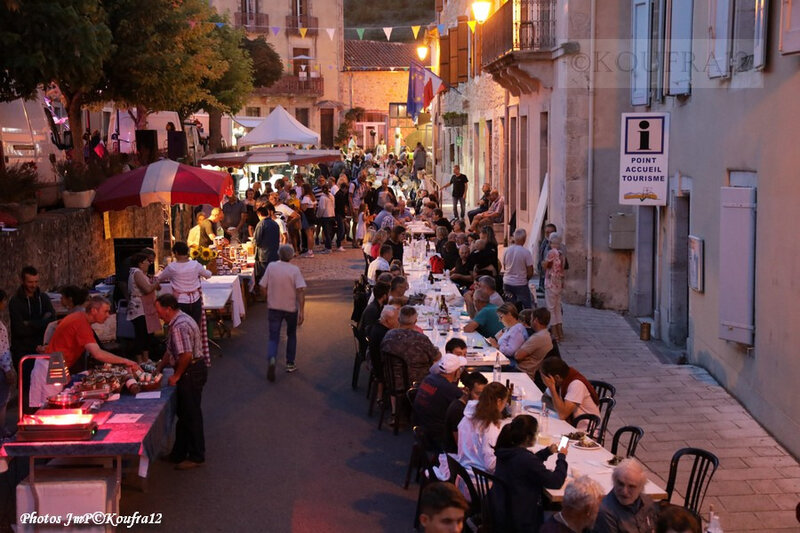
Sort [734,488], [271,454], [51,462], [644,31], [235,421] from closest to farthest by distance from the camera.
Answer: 1. [51,462]
2. [734,488]
3. [271,454]
4. [235,421]
5. [644,31]

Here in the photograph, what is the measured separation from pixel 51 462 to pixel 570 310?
35.5 ft

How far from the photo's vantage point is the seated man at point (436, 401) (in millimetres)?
8602

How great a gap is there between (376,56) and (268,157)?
39682 millimetres

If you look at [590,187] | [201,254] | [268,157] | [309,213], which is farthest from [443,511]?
[268,157]

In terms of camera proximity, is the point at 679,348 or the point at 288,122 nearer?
the point at 679,348

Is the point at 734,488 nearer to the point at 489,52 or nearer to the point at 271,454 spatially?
the point at 271,454

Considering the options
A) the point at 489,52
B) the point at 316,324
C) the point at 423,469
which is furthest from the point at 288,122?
the point at 423,469

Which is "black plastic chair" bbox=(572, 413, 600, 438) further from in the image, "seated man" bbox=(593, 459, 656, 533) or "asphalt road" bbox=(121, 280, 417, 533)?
"seated man" bbox=(593, 459, 656, 533)

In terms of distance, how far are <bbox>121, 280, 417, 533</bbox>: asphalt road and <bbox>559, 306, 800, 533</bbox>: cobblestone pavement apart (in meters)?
2.42

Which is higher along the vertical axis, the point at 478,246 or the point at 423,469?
the point at 478,246

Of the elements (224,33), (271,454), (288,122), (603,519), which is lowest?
(271,454)

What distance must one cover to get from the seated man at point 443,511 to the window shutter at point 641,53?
11.6 metres

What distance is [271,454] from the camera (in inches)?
387

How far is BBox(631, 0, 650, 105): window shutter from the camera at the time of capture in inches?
606
